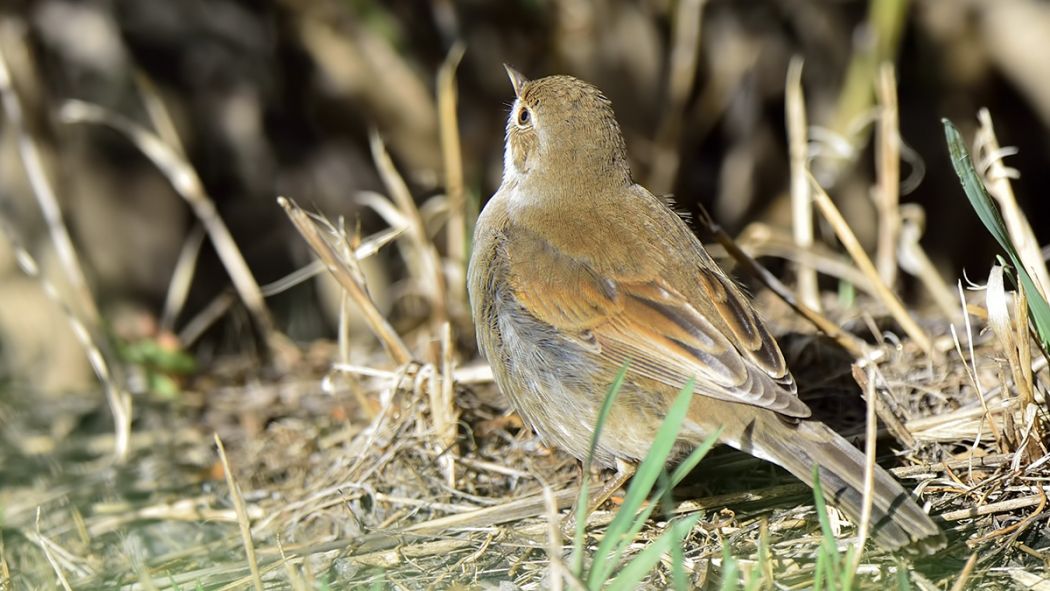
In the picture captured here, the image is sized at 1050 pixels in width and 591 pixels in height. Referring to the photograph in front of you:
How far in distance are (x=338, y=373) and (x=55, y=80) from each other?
2.41 meters

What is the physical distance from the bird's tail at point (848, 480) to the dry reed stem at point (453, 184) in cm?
212

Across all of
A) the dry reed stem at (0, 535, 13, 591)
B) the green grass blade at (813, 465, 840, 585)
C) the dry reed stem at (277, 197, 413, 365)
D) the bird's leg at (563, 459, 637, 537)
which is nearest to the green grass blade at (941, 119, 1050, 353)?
the green grass blade at (813, 465, 840, 585)

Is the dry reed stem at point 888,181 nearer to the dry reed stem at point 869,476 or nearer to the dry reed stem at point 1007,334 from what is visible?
the dry reed stem at point 1007,334

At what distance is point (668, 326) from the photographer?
359 centimetres

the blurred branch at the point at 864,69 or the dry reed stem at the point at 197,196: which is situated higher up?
the blurred branch at the point at 864,69

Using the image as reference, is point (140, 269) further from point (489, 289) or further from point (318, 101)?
point (489, 289)

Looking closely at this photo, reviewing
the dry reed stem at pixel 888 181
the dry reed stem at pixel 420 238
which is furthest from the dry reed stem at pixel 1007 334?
the dry reed stem at pixel 420 238

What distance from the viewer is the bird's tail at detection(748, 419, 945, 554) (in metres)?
3.05

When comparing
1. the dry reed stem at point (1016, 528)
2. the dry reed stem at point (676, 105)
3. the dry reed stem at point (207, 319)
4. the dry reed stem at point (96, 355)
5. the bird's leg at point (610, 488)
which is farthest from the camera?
the dry reed stem at point (676, 105)

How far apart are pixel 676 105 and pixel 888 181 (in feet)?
5.48

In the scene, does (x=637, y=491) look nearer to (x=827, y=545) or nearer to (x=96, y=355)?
(x=827, y=545)

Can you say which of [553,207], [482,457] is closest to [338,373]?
[482,457]

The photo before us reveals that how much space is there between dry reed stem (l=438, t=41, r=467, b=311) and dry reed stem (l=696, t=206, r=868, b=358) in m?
1.33

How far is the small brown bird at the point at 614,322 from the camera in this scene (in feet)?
11.0
